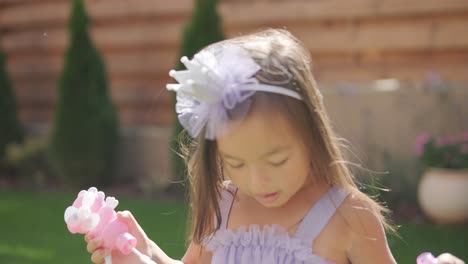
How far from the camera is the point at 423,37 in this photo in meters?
5.90

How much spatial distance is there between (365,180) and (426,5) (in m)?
1.65

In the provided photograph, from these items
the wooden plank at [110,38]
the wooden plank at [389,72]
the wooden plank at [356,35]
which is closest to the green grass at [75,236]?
the wooden plank at [389,72]

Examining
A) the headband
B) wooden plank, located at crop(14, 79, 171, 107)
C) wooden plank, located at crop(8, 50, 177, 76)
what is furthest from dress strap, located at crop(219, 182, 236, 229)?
wooden plank, located at crop(8, 50, 177, 76)

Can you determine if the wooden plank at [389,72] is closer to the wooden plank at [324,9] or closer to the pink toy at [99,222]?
the wooden plank at [324,9]

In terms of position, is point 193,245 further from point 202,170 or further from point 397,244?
point 397,244

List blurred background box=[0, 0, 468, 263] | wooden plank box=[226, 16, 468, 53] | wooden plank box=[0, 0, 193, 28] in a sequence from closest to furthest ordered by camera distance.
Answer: blurred background box=[0, 0, 468, 263] → wooden plank box=[226, 16, 468, 53] → wooden plank box=[0, 0, 193, 28]

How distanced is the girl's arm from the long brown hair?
0.03 m

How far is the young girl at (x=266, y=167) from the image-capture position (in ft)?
5.57

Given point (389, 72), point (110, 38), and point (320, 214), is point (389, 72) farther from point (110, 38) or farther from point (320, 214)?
point (320, 214)

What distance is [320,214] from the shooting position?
1.88 metres

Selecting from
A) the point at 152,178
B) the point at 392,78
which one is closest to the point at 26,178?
the point at 152,178

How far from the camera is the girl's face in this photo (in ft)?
5.52

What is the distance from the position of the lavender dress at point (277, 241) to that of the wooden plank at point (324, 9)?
4248 millimetres

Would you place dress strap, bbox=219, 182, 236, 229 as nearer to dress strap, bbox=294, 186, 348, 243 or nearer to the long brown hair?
the long brown hair
